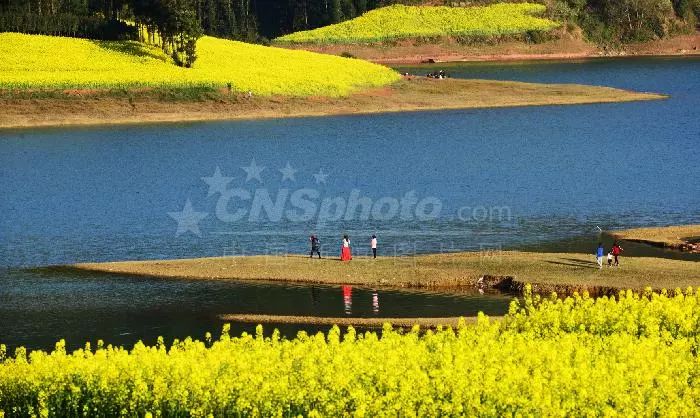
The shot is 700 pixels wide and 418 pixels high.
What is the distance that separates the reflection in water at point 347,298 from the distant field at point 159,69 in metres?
67.1

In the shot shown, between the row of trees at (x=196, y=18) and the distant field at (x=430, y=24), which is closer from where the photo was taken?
the row of trees at (x=196, y=18)

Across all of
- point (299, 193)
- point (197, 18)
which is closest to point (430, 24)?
point (197, 18)

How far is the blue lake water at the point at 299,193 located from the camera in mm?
48844

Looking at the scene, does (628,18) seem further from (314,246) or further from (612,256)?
(612,256)

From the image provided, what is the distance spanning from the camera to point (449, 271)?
165 ft

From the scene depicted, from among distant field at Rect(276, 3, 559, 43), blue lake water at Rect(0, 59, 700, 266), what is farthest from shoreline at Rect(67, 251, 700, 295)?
distant field at Rect(276, 3, 559, 43)

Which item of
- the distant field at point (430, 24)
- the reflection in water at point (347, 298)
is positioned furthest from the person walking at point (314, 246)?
the distant field at point (430, 24)

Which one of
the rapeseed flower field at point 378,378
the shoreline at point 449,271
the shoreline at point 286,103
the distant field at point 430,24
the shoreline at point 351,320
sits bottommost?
the shoreline at point 351,320

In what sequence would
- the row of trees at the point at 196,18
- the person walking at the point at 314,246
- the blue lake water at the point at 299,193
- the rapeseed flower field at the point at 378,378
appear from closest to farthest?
the rapeseed flower field at the point at 378,378 → the blue lake water at the point at 299,193 → the person walking at the point at 314,246 → the row of trees at the point at 196,18

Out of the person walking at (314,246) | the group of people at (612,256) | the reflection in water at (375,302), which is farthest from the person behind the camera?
the person walking at (314,246)

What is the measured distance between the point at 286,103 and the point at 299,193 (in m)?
43.8

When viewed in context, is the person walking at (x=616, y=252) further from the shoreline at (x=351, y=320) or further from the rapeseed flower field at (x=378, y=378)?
the rapeseed flower field at (x=378, y=378)

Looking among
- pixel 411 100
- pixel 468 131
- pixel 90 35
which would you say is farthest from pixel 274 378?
pixel 90 35

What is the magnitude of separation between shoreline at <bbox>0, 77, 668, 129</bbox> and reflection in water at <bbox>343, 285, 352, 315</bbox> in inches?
2460
